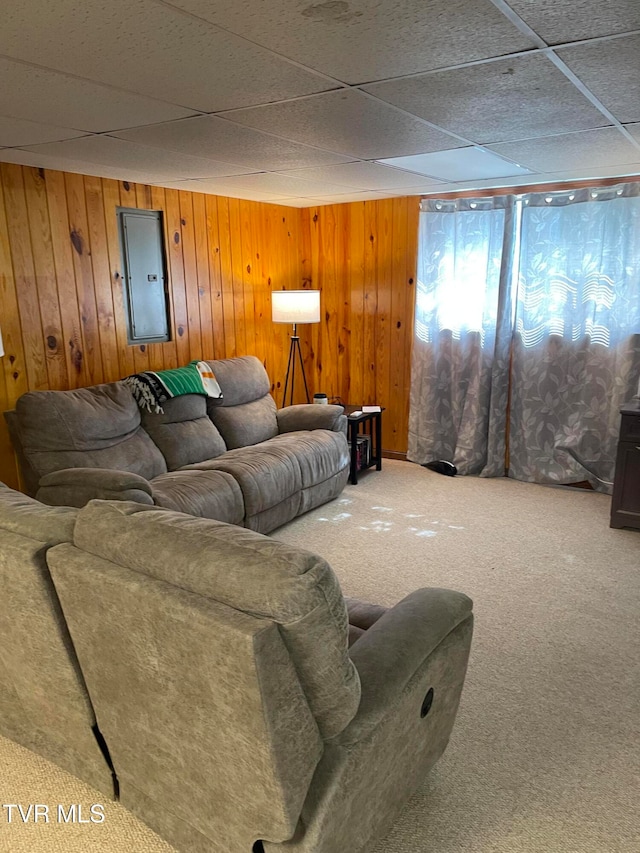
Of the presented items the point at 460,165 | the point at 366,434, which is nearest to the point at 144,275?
the point at 460,165

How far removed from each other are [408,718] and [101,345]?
312 cm

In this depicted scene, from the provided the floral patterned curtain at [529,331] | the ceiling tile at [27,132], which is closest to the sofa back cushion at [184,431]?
the ceiling tile at [27,132]

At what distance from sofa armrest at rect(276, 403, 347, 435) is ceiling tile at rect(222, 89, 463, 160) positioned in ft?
6.28

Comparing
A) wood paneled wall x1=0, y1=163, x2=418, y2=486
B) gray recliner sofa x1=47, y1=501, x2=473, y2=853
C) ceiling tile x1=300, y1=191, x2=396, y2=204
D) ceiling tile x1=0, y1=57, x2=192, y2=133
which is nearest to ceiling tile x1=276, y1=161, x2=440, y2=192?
ceiling tile x1=300, y1=191, x2=396, y2=204

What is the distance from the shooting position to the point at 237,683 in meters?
1.20

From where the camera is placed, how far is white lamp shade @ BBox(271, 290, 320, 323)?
A: 4.98 metres

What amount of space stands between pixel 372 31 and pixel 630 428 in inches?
117

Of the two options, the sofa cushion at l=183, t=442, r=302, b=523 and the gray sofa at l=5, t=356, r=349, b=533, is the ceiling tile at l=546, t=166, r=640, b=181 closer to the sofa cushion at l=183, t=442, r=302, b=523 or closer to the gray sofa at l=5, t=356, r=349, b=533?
the gray sofa at l=5, t=356, r=349, b=533

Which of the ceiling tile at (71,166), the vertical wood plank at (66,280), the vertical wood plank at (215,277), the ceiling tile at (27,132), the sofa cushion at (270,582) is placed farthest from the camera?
the vertical wood plank at (215,277)

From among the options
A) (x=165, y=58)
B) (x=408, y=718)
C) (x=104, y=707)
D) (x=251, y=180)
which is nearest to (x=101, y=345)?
(x=251, y=180)

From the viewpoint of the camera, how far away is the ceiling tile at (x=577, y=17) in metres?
1.49

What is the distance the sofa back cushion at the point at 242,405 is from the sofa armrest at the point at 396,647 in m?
2.66

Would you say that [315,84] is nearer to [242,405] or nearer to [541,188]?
[242,405]

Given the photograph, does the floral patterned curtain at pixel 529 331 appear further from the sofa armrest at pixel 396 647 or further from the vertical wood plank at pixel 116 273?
the sofa armrest at pixel 396 647
